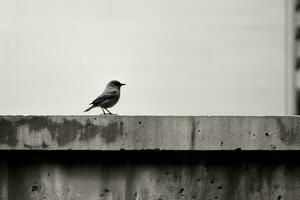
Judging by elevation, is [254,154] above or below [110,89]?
below

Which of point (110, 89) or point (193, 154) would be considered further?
point (110, 89)

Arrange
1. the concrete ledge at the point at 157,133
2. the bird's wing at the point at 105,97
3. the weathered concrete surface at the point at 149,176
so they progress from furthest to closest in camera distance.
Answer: the bird's wing at the point at 105,97 < the weathered concrete surface at the point at 149,176 < the concrete ledge at the point at 157,133

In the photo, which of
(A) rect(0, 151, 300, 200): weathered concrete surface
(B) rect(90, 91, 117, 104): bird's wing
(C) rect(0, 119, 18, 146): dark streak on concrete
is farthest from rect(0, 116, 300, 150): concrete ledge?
(B) rect(90, 91, 117, 104): bird's wing

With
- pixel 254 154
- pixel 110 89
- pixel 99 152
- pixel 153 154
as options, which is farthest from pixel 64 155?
pixel 110 89

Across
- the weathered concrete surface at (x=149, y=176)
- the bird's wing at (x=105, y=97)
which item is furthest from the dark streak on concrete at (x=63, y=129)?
the bird's wing at (x=105, y=97)

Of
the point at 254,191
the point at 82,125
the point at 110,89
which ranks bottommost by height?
the point at 254,191

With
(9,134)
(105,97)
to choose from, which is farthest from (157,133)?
(105,97)

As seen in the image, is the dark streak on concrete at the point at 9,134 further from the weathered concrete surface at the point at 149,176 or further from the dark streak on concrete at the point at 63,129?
the weathered concrete surface at the point at 149,176

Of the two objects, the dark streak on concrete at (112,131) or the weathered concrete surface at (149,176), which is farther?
the weathered concrete surface at (149,176)

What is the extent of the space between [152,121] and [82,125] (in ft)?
1.82

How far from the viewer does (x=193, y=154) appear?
558 centimetres

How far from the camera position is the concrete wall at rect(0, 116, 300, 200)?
545cm

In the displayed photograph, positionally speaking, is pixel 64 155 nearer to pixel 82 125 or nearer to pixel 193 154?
pixel 82 125

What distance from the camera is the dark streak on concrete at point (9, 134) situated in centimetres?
549
